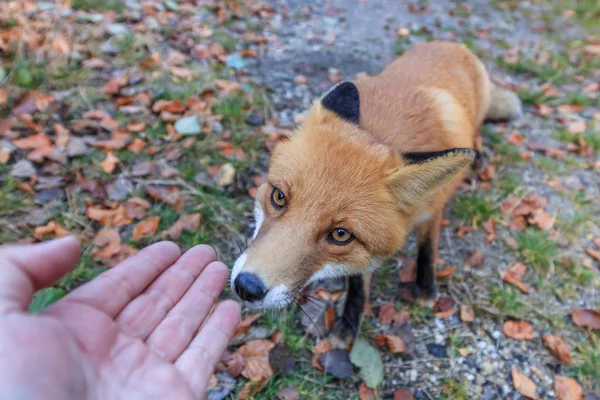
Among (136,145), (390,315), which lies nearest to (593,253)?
(390,315)

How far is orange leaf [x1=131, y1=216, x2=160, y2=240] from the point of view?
10.3 feet

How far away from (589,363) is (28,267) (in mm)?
3420

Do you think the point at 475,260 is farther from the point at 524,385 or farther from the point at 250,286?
the point at 250,286

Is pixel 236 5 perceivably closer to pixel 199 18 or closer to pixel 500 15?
pixel 199 18

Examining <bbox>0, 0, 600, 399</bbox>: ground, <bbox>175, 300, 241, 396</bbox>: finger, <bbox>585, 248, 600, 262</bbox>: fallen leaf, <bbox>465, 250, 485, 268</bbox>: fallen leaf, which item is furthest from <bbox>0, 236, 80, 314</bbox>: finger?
<bbox>585, 248, 600, 262</bbox>: fallen leaf

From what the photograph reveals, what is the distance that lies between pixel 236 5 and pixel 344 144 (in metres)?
5.26

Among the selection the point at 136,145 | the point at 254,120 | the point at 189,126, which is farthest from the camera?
the point at 254,120

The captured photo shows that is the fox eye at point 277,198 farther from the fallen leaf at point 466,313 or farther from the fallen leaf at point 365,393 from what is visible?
the fallen leaf at point 466,313

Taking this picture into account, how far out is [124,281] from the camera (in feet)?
6.62

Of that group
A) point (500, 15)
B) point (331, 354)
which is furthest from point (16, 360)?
point (500, 15)

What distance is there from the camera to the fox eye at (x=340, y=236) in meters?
2.16

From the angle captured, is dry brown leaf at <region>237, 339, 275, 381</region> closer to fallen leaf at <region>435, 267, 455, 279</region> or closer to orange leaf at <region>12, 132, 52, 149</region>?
fallen leaf at <region>435, 267, 455, 279</region>

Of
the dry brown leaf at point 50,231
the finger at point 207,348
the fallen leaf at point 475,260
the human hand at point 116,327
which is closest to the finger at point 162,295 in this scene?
the human hand at point 116,327

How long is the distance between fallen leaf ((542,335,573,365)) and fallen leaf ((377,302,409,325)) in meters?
1.01
